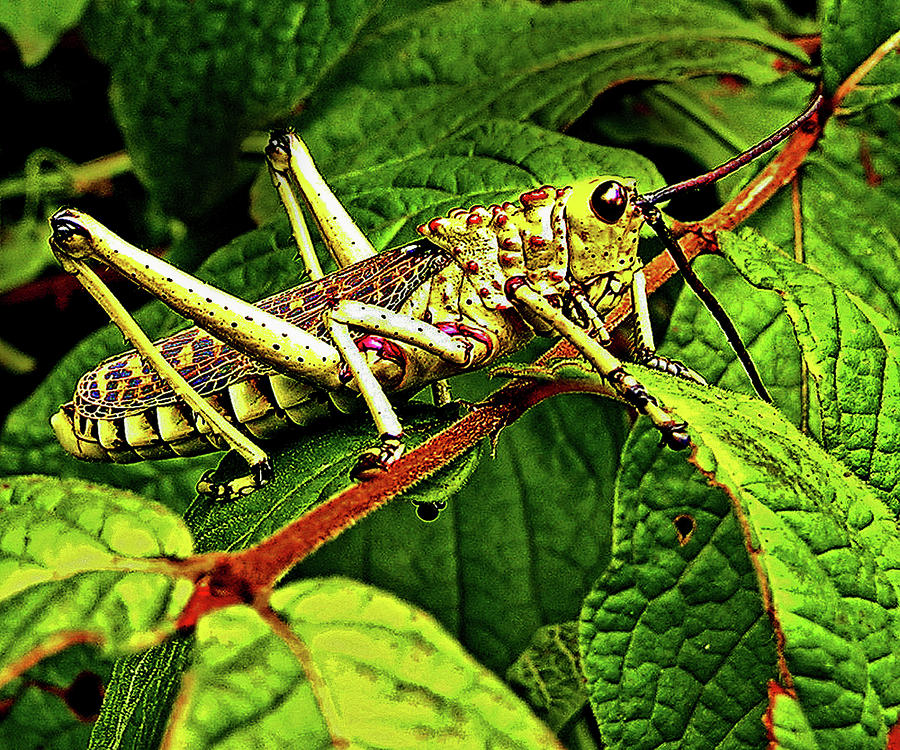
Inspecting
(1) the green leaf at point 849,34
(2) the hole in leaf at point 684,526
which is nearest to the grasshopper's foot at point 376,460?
(2) the hole in leaf at point 684,526

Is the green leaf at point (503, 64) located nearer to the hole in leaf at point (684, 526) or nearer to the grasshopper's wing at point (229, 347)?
the grasshopper's wing at point (229, 347)

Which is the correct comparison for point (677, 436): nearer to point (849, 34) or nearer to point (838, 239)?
point (838, 239)

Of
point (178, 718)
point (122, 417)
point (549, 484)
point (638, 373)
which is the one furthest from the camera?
point (549, 484)

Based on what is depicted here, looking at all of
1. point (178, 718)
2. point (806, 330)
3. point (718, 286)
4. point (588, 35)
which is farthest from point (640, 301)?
point (178, 718)

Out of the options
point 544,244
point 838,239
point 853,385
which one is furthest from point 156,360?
point 838,239

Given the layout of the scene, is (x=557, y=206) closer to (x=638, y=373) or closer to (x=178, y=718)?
(x=638, y=373)

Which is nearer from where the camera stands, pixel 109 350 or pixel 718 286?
pixel 718 286
